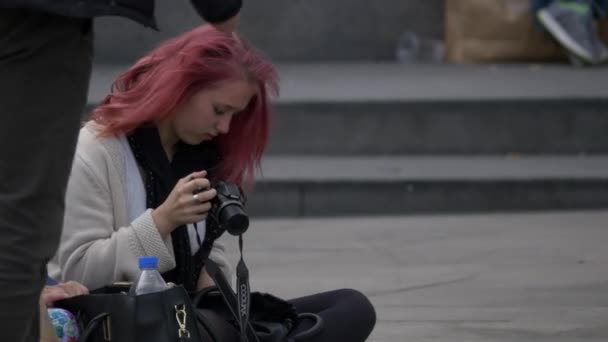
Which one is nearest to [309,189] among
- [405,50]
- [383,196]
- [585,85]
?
[383,196]

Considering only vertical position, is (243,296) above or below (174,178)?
below

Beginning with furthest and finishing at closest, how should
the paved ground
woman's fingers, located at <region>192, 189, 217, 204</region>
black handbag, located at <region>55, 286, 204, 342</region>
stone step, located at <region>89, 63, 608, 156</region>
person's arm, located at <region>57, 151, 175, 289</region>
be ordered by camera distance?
stone step, located at <region>89, 63, 608, 156</region> → the paved ground → person's arm, located at <region>57, 151, 175, 289</region> → woman's fingers, located at <region>192, 189, 217, 204</region> → black handbag, located at <region>55, 286, 204, 342</region>

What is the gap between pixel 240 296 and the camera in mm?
3266

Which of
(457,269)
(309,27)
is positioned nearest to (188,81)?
(457,269)

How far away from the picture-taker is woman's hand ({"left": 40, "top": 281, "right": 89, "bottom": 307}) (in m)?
3.21

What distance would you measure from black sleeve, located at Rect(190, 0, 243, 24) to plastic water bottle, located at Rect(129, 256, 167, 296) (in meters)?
0.55

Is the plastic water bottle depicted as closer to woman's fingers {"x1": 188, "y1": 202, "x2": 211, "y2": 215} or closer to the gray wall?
woman's fingers {"x1": 188, "y1": 202, "x2": 211, "y2": 215}

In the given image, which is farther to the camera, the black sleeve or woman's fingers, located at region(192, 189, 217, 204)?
woman's fingers, located at region(192, 189, 217, 204)

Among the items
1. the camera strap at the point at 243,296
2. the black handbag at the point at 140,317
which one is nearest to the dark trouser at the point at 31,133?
the black handbag at the point at 140,317

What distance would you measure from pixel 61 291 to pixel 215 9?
773 mm

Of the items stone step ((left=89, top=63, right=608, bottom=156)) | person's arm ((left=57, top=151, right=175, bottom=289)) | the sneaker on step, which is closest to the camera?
person's arm ((left=57, top=151, right=175, bottom=289))

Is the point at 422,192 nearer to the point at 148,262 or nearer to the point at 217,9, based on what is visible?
the point at 148,262

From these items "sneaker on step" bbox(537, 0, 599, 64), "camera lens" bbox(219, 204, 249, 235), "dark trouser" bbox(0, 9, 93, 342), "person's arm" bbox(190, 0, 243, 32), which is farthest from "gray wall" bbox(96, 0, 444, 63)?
"dark trouser" bbox(0, 9, 93, 342)

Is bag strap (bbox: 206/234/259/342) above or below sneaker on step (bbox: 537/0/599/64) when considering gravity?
above
